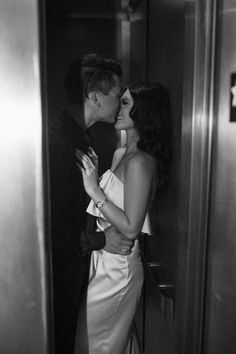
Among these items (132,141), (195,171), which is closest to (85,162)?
(132,141)

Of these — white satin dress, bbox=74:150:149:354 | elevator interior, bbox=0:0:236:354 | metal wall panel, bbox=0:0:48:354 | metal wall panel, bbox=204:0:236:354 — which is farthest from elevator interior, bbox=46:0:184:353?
metal wall panel, bbox=0:0:48:354

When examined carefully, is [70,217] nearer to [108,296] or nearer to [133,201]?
[133,201]

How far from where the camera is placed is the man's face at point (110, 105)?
1.23 metres

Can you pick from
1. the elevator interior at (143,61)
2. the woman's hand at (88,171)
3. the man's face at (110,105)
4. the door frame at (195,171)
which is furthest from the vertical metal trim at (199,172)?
the man's face at (110,105)

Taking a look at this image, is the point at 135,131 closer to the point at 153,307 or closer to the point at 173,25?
the point at 173,25

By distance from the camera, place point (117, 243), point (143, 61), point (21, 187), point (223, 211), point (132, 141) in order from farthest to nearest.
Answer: point (143, 61)
point (132, 141)
point (117, 243)
point (223, 211)
point (21, 187)

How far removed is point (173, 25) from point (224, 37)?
31 cm

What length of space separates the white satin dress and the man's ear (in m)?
0.25

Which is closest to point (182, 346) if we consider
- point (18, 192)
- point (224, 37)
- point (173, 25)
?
point (18, 192)

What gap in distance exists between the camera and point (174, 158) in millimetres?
1195

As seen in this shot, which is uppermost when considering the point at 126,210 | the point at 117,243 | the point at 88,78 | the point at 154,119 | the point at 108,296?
the point at 88,78

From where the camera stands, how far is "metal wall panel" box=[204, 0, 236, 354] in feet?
2.64

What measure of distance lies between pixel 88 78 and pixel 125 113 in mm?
181

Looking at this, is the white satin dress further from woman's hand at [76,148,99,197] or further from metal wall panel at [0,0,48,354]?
metal wall panel at [0,0,48,354]
